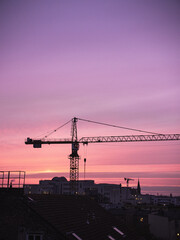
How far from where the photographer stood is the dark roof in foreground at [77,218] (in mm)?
17672

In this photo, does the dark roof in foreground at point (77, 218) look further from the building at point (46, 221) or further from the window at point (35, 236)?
the window at point (35, 236)

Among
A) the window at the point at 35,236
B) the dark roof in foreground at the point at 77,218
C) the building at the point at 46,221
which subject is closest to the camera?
the window at the point at 35,236

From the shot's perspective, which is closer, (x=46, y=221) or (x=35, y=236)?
(x=35, y=236)

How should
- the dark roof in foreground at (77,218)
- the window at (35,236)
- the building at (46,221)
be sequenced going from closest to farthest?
the window at (35,236) → the building at (46,221) → the dark roof in foreground at (77,218)

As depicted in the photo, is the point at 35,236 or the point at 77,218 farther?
the point at 77,218

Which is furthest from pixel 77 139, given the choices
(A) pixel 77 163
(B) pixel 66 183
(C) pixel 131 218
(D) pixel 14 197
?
(D) pixel 14 197

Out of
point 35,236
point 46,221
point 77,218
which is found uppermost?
point 46,221

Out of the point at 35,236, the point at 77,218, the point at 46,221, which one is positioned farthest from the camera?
the point at 77,218

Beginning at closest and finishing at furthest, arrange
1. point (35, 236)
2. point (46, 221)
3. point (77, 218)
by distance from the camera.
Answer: point (35, 236), point (46, 221), point (77, 218)

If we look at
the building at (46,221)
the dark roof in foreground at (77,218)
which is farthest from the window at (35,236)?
the dark roof in foreground at (77,218)

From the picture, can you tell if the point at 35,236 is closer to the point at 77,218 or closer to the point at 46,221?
the point at 46,221

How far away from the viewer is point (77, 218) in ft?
67.7

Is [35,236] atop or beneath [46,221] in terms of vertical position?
beneath

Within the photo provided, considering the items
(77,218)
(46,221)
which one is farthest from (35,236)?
(77,218)
